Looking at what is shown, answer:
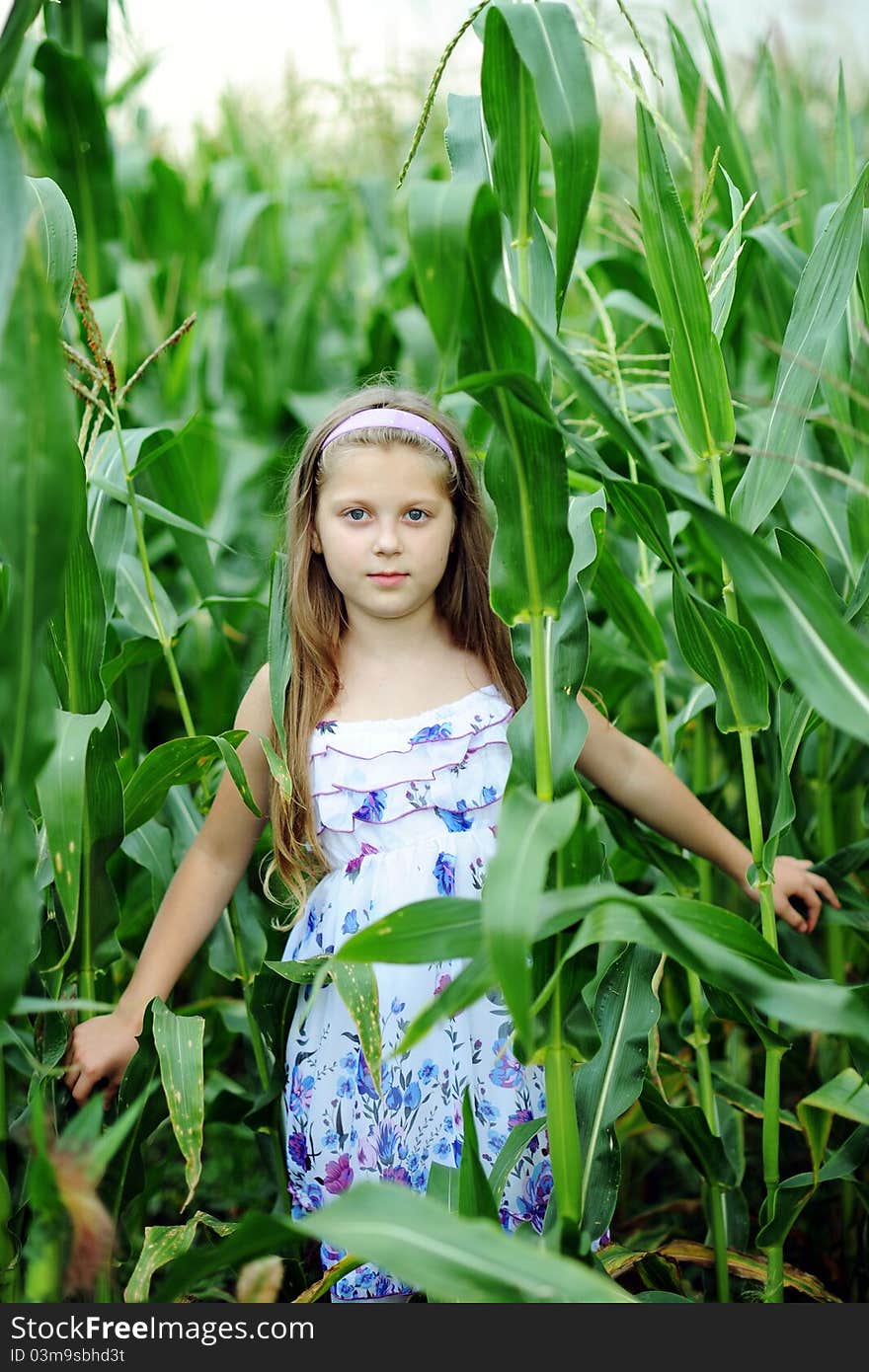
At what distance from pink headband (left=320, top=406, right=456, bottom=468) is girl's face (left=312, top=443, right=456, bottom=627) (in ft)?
0.10

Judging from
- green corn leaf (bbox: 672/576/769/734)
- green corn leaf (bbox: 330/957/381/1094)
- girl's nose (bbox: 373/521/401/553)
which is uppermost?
girl's nose (bbox: 373/521/401/553)

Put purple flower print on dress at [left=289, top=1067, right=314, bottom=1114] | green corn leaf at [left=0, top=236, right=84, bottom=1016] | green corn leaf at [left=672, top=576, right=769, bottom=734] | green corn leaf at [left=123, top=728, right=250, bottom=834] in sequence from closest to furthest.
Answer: green corn leaf at [left=0, top=236, right=84, bottom=1016] < green corn leaf at [left=672, top=576, right=769, bottom=734] < green corn leaf at [left=123, top=728, right=250, bottom=834] < purple flower print on dress at [left=289, top=1067, right=314, bottom=1114]

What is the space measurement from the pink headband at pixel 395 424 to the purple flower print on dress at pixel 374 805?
381 millimetres

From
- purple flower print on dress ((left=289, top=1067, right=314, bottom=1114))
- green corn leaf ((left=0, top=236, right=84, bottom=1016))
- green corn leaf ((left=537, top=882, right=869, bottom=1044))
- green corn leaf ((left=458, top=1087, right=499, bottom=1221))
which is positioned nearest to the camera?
green corn leaf ((left=0, top=236, right=84, bottom=1016))

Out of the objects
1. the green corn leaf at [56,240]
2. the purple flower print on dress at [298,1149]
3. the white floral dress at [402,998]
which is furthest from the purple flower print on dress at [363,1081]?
the green corn leaf at [56,240]

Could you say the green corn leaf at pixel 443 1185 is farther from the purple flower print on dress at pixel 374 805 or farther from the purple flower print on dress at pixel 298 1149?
the purple flower print on dress at pixel 374 805

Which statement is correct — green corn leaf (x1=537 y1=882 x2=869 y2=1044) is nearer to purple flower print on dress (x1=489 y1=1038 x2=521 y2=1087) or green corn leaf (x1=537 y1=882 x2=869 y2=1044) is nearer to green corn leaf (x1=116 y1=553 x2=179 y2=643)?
purple flower print on dress (x1=489 y1=1038 x2=521 y2=1087)

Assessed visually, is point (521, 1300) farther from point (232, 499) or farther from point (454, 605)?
point (232, 499)

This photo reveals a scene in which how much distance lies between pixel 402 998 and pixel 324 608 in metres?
0.46

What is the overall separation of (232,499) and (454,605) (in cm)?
97

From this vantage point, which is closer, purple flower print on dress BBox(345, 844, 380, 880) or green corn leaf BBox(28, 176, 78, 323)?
green corn leaf BBox(28, 176, 78, 323)

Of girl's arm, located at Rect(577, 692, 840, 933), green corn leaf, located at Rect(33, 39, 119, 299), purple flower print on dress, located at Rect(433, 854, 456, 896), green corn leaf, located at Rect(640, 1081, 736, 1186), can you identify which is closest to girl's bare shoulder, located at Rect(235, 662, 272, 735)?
purple flower print on dress, located at Rect(433, 854, 456, 896)

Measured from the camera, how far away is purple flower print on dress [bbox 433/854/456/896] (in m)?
1.32

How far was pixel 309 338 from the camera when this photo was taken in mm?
2854
